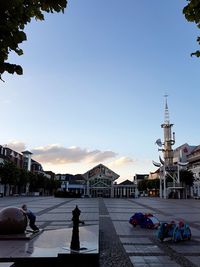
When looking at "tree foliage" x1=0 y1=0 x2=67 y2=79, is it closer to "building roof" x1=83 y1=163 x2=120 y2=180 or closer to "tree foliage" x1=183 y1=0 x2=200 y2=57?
"tree foliage" x1=183 y1=0 x2=200 y2=57

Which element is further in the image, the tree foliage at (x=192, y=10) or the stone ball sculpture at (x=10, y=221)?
the stone ball sculpture at (x=10, y=221)

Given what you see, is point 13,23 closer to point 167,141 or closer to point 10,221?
point 10,221

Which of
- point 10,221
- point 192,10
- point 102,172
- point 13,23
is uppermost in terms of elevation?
point 102,172

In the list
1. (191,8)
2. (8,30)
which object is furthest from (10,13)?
(191,8)

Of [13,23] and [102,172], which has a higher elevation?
[102,172]

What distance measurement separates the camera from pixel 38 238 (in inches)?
492

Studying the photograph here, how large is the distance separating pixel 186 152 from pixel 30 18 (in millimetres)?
119791

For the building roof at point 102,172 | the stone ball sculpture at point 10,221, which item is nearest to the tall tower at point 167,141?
the building roof at point 102,172

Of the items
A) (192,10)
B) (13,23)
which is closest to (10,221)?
(13,23)

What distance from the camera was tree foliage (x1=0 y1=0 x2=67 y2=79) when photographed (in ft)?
15.9

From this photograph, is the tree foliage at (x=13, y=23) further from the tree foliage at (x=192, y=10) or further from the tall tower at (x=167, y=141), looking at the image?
the tall tower at (x=167, y=141)

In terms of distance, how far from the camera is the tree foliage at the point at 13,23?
15.9 ft

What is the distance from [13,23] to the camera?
5.00 m

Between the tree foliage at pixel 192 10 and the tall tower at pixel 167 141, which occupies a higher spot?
the tall tower at pixel 167 141
